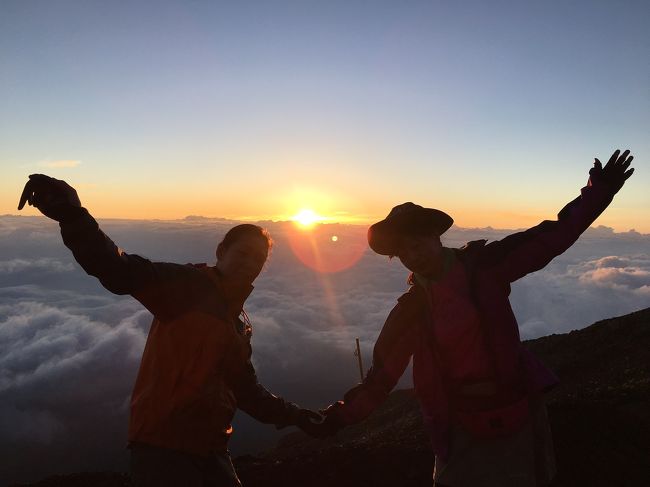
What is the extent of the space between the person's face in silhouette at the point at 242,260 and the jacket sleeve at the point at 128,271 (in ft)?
0.83

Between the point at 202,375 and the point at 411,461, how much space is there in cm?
905

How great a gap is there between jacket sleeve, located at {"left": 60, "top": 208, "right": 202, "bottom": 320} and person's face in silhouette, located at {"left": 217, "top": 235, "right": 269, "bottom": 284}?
0.25 metres

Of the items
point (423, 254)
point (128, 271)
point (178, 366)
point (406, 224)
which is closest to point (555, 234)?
point (423, 254)

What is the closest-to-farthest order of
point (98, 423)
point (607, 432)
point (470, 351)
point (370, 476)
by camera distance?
point (470, 351) → point (607, 432) → point (370, 476) → point (98, 423)

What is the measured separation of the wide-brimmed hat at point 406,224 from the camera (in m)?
3.42

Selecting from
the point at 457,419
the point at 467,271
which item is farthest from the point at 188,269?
the point at 457,419

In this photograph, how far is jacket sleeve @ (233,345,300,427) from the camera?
3.92 metres

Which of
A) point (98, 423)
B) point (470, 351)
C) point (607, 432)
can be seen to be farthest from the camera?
point (98, 423)

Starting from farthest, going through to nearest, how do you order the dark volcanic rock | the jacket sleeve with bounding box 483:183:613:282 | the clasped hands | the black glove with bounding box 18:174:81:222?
1. the dark volcanic rock
2. the clasped hands
3. the jacket sleeve with bounding box 483:183:613:282
4. the black glove with bounding box 18:174:81:222

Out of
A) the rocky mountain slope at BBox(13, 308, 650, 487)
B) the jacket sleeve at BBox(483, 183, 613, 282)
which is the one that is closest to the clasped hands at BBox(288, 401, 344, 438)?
the jacket sleeve at BBox(483, 183, 613, 282)

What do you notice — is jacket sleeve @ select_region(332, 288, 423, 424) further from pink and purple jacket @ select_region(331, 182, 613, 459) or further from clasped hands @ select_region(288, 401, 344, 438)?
clasped hands @ select_region(288, 401, 344, 438)

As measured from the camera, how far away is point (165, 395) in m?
2.89

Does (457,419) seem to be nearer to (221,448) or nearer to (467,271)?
(467,271)

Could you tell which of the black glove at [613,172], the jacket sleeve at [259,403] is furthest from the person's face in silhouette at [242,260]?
the black glove at [613,172]
